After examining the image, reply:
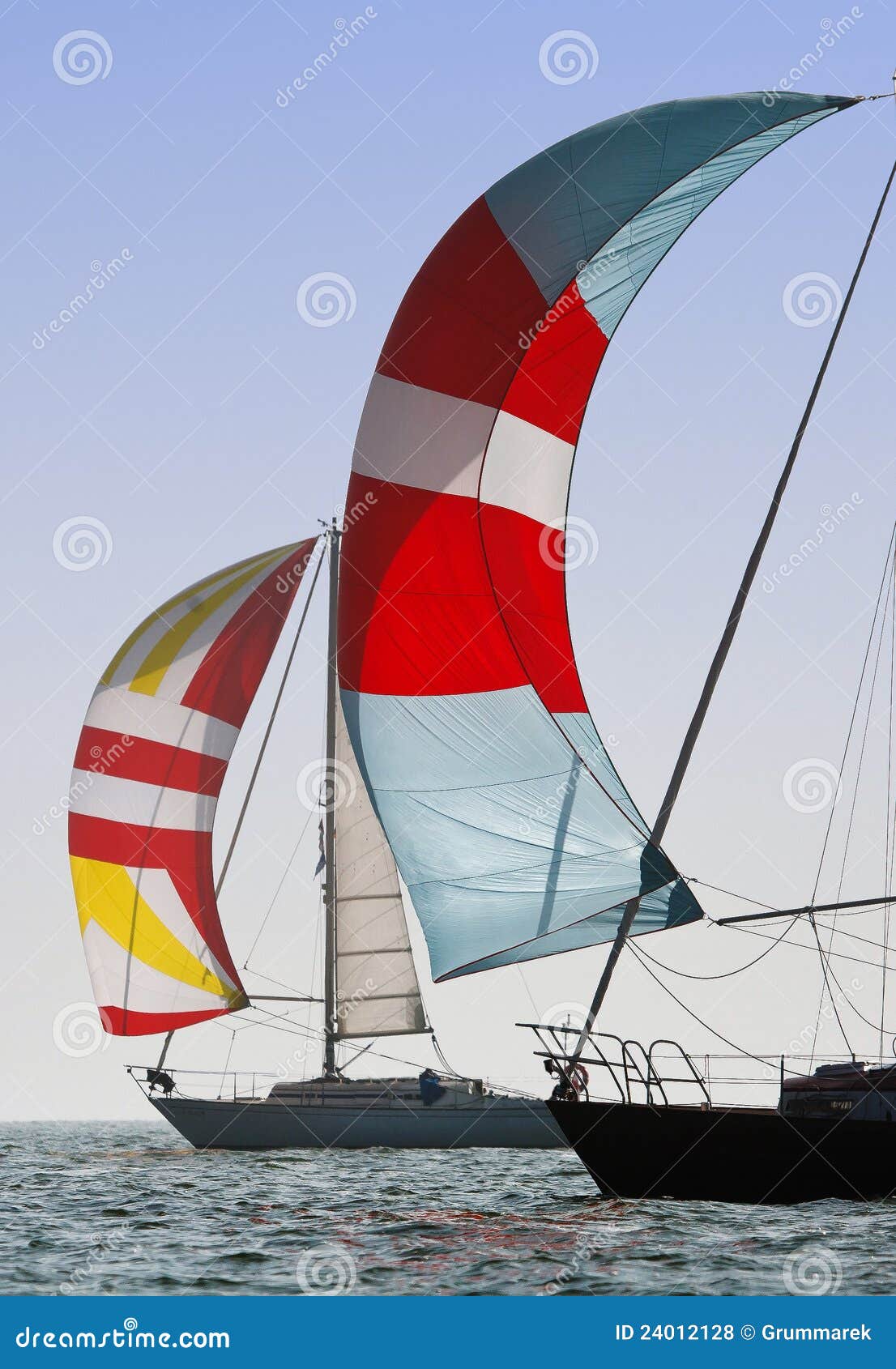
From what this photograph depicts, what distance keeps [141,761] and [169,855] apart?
7.15 ft

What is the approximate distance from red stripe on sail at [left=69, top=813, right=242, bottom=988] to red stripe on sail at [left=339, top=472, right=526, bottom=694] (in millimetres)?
16760

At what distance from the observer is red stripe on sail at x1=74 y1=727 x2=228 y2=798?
35031mm

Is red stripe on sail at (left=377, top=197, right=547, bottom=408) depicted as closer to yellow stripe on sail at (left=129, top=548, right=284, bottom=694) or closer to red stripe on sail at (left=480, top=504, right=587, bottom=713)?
red stripe on sail at (left=480, top=504, right=587, bottom=713)

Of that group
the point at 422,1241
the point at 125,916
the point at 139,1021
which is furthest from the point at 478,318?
the point at 139,1021

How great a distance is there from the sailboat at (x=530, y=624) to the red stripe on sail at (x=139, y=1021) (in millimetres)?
16602

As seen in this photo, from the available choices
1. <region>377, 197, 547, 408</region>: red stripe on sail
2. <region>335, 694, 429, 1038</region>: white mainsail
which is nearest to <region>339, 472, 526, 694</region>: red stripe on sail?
<region>377, 197, 547, 408</region>: red stripe on sail

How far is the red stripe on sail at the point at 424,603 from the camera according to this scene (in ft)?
60.8

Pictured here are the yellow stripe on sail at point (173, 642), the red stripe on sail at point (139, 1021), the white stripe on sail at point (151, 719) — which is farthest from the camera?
the yellow stripe on sail at point (173, 642)

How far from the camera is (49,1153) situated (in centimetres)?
4547

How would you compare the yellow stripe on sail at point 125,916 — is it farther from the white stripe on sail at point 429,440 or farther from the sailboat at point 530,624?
the white stripe on sail at point 429,440

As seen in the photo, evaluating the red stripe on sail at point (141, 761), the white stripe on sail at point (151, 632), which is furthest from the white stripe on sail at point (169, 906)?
the white stripe on sail at point (151, 632)

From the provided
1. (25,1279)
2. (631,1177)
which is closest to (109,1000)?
(631,1177)

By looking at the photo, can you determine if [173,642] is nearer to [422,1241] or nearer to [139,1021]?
[139,1021]

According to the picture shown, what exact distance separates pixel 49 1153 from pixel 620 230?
35211 mm
